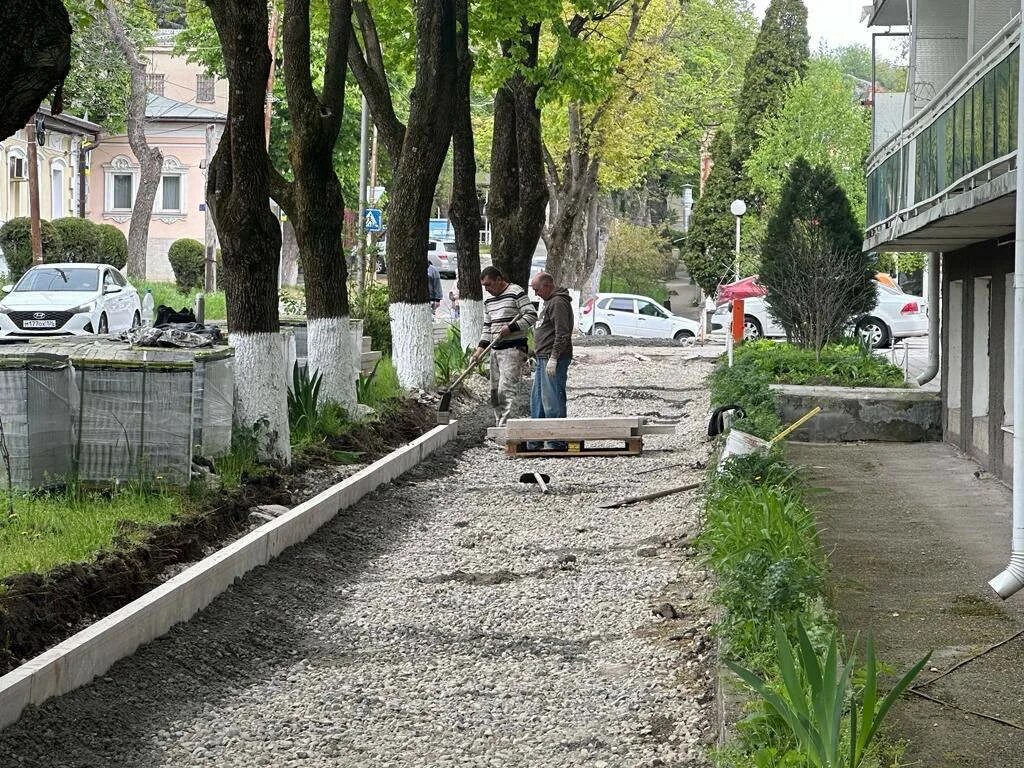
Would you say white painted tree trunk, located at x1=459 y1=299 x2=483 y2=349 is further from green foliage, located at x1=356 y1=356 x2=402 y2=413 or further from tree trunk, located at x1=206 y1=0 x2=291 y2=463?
tree trunk, located at x1=206 y1=0 x2=291 y2=463

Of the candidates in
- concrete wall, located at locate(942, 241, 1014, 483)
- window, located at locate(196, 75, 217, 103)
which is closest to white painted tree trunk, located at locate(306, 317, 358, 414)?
concrete wall, located at locate(942, 241, 1014, 483)

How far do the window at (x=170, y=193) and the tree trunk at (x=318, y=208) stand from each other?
4690 centimetres

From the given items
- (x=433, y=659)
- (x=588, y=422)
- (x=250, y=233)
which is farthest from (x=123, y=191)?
(x=433, y=659)

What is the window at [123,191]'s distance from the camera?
6191cm

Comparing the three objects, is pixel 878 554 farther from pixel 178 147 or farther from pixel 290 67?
pixel 178 147

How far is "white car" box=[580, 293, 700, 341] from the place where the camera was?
43659 mm

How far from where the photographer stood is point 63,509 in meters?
9.49

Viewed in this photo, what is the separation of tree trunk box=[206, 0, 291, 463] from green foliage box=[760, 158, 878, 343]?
524 inches

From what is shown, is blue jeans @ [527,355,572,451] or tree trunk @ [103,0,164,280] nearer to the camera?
blue jeans @ [527,355,572,451]

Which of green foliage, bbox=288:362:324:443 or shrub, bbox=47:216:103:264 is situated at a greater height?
shrub, bbox=47:216:103:264

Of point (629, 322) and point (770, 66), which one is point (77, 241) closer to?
point (629, 322)

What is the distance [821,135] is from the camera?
48812 millimetres

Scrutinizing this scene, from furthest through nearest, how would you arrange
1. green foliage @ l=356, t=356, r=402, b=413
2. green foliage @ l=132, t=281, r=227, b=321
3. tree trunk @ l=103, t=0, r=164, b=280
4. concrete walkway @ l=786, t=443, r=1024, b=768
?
tree trunk @ l=103, t=0, r=164, b=280 < green foliage @ l=132, t=281, r=227, b=321 < green foliage @ l=356, t=356, r=402, b=413 < concrete walkway @ l=786, t=443, r=1024, b=768

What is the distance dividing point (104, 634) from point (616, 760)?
246 centimetres
